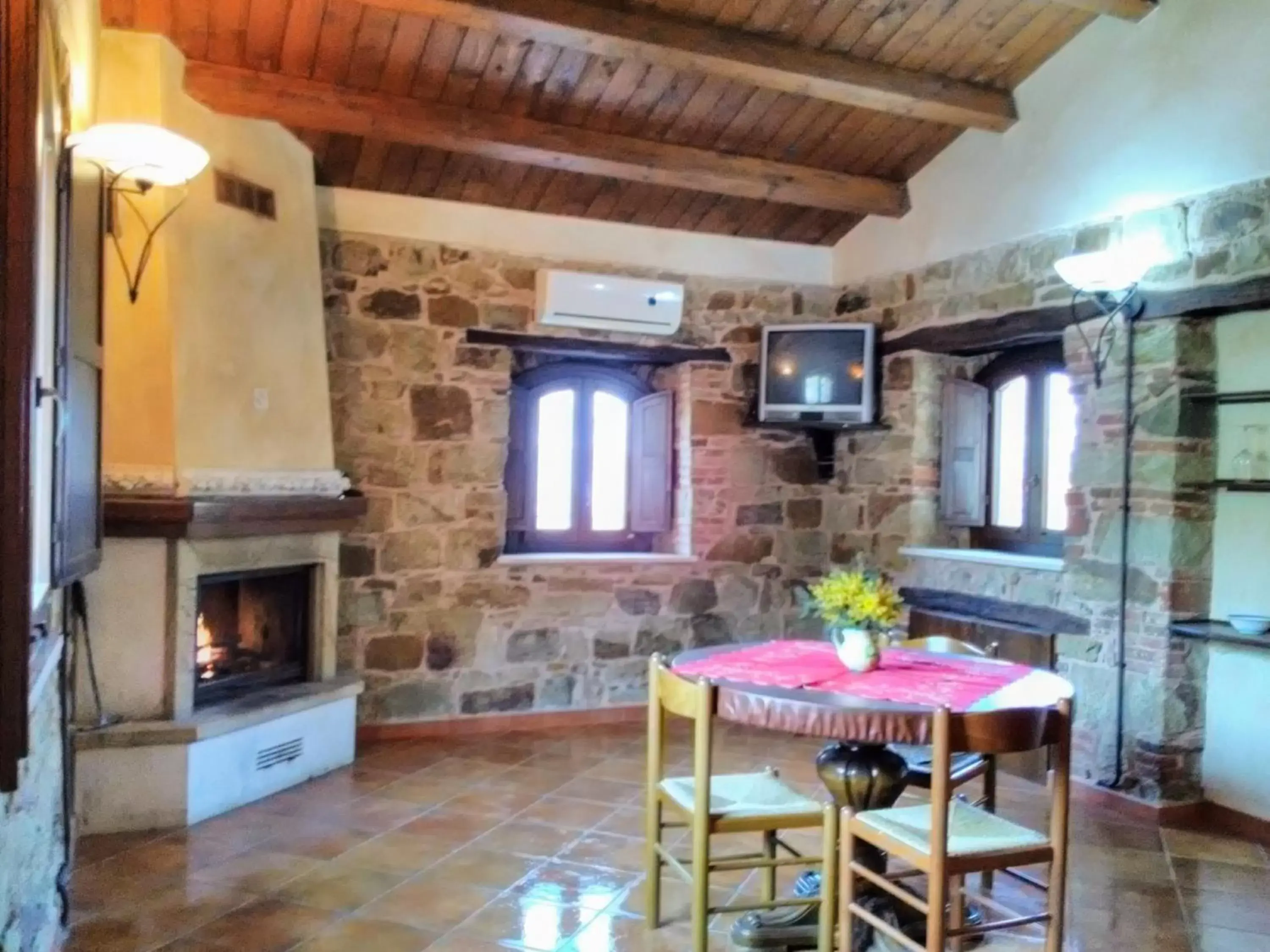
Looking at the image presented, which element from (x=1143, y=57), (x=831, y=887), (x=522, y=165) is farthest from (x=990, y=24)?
(x=831, y=887)

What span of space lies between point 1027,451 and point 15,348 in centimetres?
507

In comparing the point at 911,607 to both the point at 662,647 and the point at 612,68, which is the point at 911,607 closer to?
the point at 662,647

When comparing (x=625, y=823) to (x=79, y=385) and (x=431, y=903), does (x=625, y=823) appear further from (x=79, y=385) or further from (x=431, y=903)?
Answer: (x=79, y=385)

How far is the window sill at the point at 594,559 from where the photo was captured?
584cm

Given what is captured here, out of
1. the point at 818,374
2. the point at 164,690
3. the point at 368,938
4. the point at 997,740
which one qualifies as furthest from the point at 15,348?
the point at 818,374

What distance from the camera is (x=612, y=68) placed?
16.1ft

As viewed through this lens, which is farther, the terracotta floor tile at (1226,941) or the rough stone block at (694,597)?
the rough stone block at (694,597)

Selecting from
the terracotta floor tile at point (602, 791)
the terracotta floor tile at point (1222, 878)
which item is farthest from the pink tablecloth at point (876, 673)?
the terracotta floor tile at point (602, 791)

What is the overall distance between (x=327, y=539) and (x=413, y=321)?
4.19 ft

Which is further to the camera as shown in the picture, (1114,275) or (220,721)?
(1114,275)

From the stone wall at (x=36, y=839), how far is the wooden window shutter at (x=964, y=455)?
4482mm

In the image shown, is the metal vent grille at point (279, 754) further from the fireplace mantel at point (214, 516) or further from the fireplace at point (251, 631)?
the fireplace mantel at point (214, 516)

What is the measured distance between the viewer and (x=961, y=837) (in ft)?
9.08

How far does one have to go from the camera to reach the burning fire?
459cm
